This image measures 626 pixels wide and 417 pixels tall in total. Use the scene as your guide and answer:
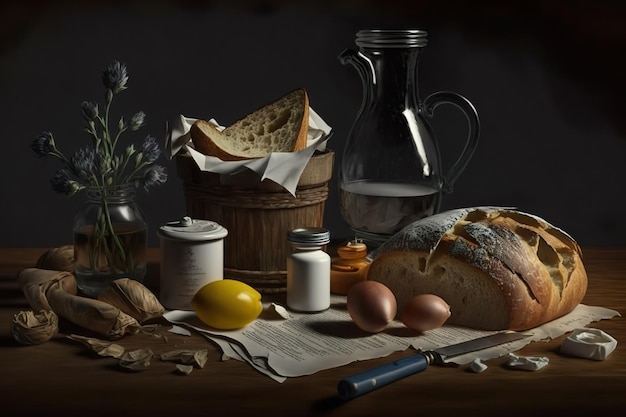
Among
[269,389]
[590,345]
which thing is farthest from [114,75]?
[590,345]

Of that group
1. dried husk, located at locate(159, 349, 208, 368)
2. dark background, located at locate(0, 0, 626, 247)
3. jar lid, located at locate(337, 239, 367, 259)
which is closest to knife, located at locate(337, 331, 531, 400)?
dried husk, located at locate(159, 349, 208, 368)

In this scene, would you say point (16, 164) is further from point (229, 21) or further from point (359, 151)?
point (359, 151)

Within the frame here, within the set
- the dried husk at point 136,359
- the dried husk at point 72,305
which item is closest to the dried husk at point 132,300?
the dried husk at point 72,305

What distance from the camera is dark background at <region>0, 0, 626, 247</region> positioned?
279 cm

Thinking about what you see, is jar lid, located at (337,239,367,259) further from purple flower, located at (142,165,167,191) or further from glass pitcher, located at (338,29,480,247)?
purple flower, located at (142,165,167,191)

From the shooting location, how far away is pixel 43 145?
1.83 m

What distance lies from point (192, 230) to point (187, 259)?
6 cm

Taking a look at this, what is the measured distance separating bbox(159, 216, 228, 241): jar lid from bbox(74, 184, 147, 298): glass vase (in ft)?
0.34

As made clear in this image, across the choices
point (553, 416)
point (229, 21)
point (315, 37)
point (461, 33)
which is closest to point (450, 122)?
point (461, 33)

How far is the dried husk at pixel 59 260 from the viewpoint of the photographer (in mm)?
1998

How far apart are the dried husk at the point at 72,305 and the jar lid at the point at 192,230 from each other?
0.18 m

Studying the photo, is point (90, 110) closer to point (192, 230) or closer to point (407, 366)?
point (192, 230)

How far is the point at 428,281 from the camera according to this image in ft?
5.79

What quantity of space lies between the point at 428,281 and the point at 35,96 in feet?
5.09
